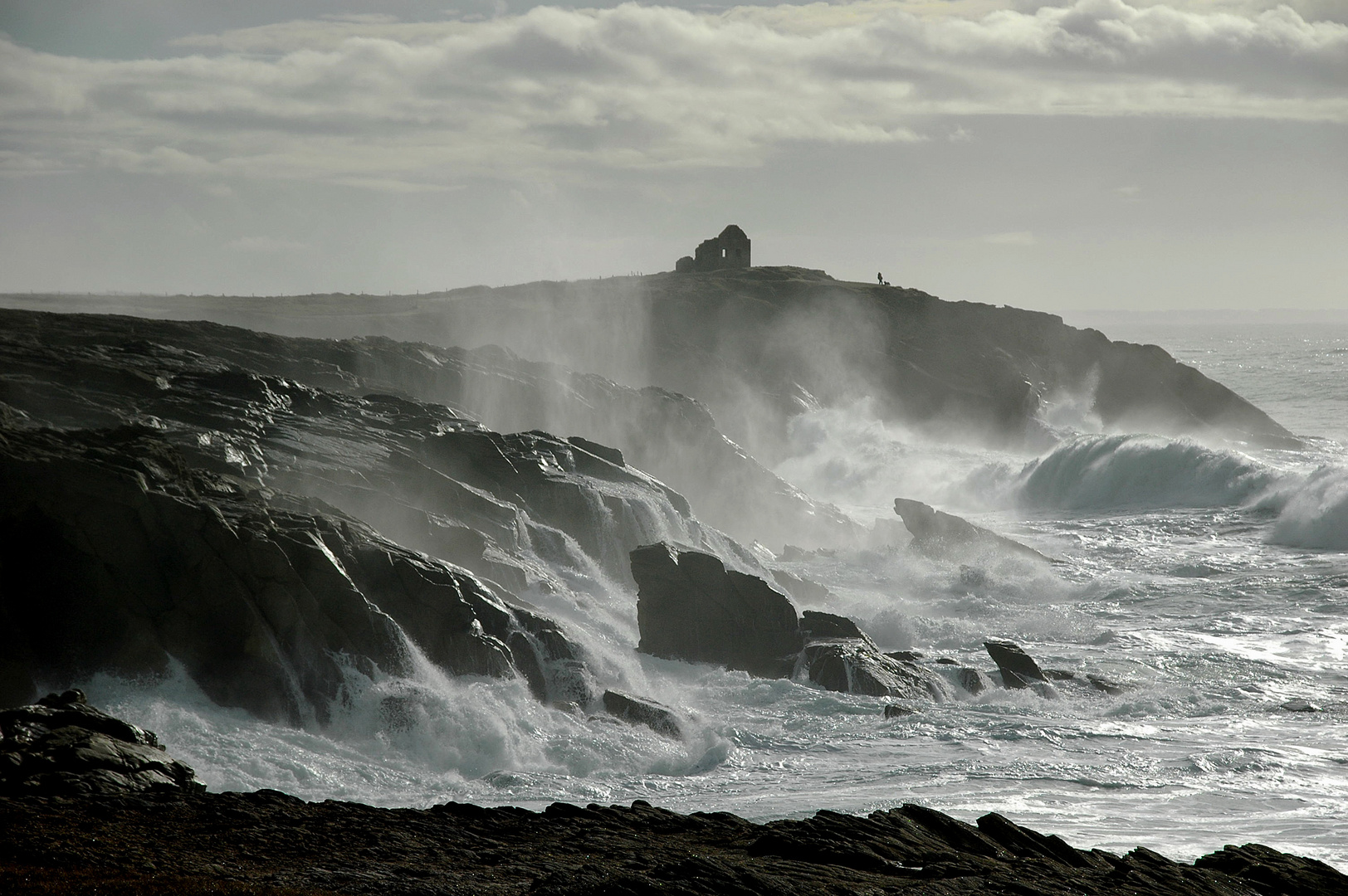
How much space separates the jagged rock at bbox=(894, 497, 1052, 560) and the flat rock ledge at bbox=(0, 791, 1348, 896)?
26787mm

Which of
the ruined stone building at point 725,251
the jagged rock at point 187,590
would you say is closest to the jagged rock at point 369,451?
the jagged rock at point 187,590

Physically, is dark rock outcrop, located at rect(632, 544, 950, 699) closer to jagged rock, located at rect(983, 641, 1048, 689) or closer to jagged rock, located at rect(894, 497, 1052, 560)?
jagged rock, located at rect(983, 641, 1048, 689)

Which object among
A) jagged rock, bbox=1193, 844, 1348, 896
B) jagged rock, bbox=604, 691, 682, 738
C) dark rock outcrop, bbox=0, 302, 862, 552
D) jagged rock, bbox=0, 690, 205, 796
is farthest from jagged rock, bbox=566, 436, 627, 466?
jagged rock, bbox=1193, 844, 1348, 896

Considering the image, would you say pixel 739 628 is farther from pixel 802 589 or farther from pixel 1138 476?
pixel 1138 476

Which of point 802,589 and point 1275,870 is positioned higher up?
point 1275,870

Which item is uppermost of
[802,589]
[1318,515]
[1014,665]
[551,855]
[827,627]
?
[1318,515]

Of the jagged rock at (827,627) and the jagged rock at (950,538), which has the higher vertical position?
the jagged rock at (950,538)

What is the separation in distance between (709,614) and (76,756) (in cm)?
1547

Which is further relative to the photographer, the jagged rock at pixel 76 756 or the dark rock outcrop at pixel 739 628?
the dark rock outcrop at pixel 739 628

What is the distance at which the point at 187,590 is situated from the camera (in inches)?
816

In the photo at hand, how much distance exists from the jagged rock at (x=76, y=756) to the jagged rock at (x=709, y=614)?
13.1 meters

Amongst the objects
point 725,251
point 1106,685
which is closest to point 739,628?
point 1106,685

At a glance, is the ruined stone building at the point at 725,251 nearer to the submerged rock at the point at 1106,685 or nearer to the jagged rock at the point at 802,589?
the jagged rock at the point at 802,589

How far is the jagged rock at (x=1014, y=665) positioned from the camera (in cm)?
2636
